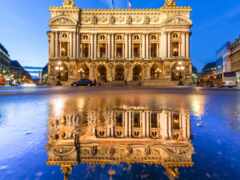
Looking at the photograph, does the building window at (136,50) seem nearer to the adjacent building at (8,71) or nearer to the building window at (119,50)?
the building window at (119,50)

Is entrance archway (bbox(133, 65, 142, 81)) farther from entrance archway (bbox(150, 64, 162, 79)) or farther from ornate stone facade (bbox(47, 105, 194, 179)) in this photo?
ornate stone facade (bbox(47, 105, 194, 179))

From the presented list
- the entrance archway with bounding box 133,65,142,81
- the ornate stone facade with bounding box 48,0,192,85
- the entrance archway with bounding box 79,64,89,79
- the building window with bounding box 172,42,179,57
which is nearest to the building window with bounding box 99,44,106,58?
the ornate stone facade with bounding box 48,0,192,85

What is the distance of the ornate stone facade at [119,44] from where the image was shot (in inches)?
2862

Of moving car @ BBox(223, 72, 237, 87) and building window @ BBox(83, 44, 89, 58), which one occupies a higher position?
building window @ BBox(83, 44, 89, 58)

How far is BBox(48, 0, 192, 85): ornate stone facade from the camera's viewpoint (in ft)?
238

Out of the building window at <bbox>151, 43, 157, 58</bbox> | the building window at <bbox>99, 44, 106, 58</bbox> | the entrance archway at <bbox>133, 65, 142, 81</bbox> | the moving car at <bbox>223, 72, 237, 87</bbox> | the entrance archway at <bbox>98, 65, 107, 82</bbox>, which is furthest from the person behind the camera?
the building window at <bbox>99, 44, 106, 58</bbox>

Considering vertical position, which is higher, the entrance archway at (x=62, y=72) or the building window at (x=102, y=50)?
the building window at (x=102, y=50)

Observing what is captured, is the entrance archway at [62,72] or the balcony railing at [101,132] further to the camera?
the entrance archway at [62,72]

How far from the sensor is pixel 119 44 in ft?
255

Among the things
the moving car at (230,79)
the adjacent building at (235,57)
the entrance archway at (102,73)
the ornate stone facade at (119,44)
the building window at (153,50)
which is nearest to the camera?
the moving car at (230,79)

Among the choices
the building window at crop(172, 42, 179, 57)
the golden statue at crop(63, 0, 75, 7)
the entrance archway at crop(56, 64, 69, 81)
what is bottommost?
the entrance archway at crop(56, 64, 69, 81)

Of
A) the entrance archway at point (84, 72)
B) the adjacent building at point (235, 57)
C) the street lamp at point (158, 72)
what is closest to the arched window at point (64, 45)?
the entrance archway at point (84, 72)

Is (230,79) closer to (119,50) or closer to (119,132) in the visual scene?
(119,50)

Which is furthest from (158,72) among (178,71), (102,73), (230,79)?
(230,79)
